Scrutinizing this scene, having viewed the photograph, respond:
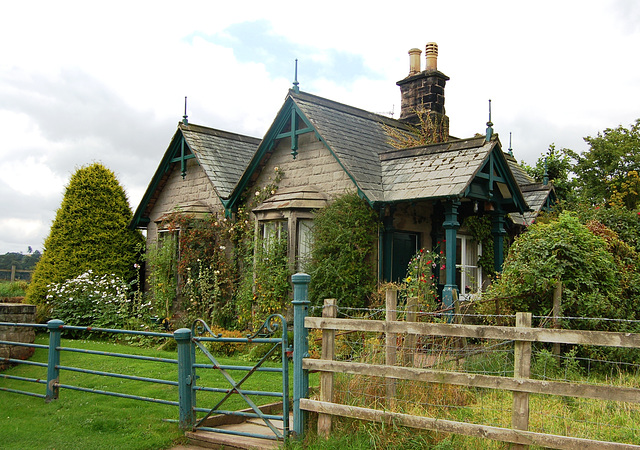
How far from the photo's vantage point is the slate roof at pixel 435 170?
11898 millimetres

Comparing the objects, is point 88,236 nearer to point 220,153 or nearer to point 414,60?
point 220,153

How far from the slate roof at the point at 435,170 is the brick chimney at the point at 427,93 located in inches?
177

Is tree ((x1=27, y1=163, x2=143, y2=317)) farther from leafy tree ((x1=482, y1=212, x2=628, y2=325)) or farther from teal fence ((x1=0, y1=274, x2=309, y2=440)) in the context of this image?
leafy tree ((x1=482, y1=212, x2=628, y2=325))

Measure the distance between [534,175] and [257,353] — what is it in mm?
22867

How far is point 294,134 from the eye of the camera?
14.2 m

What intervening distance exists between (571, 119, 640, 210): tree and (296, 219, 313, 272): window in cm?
2282

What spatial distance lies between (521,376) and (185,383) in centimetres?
374

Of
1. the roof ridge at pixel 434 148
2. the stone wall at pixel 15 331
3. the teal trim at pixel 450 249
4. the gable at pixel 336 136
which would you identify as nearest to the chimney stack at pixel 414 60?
the gable at pixel 336 136

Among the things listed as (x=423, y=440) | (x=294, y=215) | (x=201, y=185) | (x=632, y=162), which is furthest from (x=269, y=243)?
(x=632, y=162)

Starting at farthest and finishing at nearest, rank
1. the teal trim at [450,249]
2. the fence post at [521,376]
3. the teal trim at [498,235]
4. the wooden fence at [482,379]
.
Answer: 1. the teal trim at [498,235]
2. the teal trim at [450,249]
3. the fence post at [521,376]
4. the wooden fence at [482,379]

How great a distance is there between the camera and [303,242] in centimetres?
1362

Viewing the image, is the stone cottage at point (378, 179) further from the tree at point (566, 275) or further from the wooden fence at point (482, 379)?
the wooden fence at point (482, 379)

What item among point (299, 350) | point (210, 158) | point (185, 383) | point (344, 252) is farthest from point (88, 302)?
point (299, 350)

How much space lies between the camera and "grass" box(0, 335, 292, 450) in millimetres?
6496
